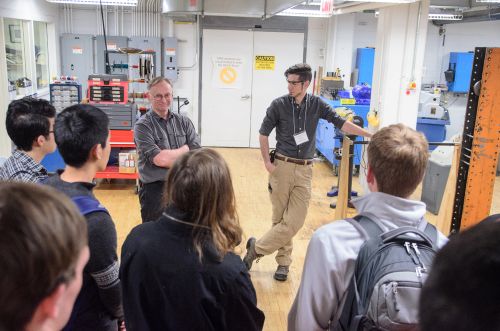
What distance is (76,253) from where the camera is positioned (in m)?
0.80

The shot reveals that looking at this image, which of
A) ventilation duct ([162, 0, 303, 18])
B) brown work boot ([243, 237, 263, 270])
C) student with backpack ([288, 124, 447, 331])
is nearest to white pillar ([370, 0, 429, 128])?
ventilation duct ([162, 0, 303, 18])

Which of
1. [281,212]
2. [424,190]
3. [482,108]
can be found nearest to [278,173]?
[281,212]

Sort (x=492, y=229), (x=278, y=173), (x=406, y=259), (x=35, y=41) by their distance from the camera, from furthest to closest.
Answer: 1. (x=35, y=41)
2. (x=278, y=173)
3. (x=406, y=259)
4. (x=492, y=229)

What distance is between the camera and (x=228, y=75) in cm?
880

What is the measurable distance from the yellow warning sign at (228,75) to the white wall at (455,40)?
4.32 m

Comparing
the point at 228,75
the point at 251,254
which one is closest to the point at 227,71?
the point at 228,75

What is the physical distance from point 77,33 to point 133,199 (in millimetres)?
4586

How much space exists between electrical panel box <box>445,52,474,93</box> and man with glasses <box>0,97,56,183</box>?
896 centimetres

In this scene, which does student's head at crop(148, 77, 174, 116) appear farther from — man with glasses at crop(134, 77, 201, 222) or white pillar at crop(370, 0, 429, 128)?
white pillar at crop(370, 0, 429, 128)

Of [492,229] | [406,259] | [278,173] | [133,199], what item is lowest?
[133,199]

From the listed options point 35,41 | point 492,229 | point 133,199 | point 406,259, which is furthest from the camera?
point 35,41

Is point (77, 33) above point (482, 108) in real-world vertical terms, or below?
above

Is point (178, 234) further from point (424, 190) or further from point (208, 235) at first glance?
point (424, 190)

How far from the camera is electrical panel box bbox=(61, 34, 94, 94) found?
8.39 m
